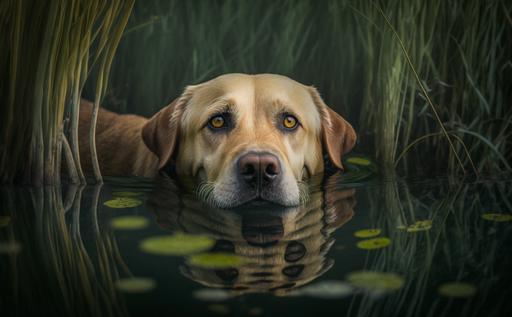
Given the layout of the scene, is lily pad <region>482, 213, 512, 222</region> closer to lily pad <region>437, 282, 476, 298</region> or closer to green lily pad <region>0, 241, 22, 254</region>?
lily pad <region>437, 282, 476, 298</region>

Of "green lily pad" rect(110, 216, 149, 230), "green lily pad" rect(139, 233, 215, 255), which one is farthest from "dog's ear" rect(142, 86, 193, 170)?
"green lily pad" rect(139, 233, 215, 255)

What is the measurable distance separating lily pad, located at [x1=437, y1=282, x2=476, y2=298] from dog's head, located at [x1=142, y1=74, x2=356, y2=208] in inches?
41.0

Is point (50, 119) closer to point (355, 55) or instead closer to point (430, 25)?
point (355, 55)

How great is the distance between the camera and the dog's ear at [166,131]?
393cm

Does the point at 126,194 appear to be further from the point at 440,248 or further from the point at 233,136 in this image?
the point at 440,248

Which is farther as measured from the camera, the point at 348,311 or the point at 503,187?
the point at 503,187

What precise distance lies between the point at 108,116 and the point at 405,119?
2310 mm

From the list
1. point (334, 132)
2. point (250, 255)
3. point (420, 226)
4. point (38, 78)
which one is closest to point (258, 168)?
point (250, 255)

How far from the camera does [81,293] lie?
2320 millimetres

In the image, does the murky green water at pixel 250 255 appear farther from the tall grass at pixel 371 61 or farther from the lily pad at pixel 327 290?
the tall grass at pixel 371 61

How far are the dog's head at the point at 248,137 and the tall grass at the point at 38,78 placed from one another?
61 centimetres

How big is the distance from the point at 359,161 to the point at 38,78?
7.41 feet

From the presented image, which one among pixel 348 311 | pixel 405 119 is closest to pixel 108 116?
pixel 405 119

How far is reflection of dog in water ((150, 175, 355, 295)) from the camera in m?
2.38
